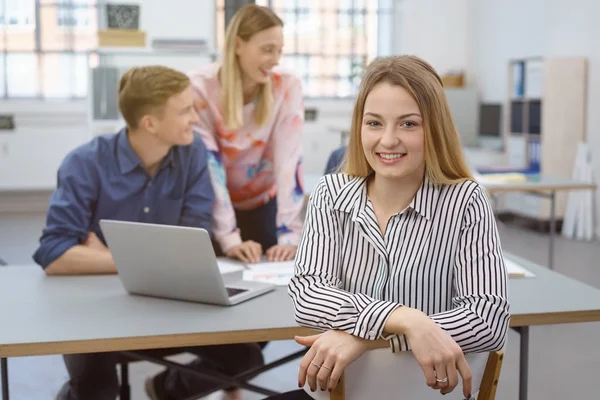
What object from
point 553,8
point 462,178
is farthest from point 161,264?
point 553,8

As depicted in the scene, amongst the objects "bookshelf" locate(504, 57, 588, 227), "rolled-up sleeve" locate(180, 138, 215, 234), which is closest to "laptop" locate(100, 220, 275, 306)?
"rolled-up sleeve" locate(180, 138, 215, 234)

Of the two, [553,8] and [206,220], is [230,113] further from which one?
[553,8]

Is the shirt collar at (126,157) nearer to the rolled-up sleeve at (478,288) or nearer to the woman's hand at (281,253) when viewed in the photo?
the woman's hand at (281,253)

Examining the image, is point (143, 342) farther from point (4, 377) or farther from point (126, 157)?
point (126, 157)

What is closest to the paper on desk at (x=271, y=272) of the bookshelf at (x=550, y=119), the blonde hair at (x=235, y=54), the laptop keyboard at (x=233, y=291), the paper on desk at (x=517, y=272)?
the laptop keyboard at (x=233, y=291)

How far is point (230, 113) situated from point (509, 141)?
6.07m

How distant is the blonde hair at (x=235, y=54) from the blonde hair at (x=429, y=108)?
103cm

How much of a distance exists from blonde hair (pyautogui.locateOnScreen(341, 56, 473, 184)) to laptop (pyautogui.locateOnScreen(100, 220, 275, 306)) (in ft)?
1.65

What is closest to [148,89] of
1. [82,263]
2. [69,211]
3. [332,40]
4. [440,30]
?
A: [69,211]

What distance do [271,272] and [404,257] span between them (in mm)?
789

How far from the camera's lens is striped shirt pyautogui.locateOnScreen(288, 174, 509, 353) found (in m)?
1.52

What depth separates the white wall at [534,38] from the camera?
7.07 metres

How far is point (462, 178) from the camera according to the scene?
162 cm

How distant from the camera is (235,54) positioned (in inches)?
104
